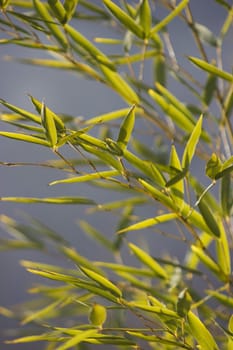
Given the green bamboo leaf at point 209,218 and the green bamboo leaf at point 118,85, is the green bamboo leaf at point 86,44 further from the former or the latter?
the green bamboo leaf at point 209,218

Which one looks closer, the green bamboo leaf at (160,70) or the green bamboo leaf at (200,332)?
the green bamboo leaf at (200,332)

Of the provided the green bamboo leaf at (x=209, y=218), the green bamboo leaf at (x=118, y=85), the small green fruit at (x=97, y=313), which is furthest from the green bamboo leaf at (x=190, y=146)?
the green bamboo leaf at (x=118, y=85)

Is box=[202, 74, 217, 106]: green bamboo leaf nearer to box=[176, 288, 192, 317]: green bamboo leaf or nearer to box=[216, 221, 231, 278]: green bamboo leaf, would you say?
box=[216, 221, 231, 278]: green bamboo leaf

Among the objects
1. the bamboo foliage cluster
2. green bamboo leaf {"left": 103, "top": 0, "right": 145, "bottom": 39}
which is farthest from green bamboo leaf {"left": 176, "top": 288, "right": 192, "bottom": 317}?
green bamboo leaf {"left": 103, "top": 0, "right": 145, "bottom": 39}

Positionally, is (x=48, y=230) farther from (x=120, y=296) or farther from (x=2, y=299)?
(x=2, y=299)

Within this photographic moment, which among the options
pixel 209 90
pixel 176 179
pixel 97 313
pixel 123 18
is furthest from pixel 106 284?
pixel 209 90

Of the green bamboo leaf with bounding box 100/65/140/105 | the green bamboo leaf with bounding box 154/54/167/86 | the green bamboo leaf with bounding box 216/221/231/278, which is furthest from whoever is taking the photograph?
the green bamboo leaf with bounding box 154/54/167/86

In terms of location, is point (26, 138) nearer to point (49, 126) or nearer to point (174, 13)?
point (49, 126)
